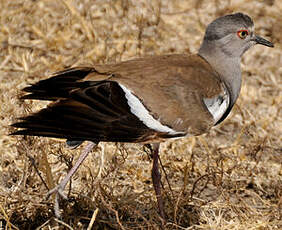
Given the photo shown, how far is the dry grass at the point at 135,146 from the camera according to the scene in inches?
140

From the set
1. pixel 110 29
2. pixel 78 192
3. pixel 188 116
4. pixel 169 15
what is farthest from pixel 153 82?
pixel 169 15

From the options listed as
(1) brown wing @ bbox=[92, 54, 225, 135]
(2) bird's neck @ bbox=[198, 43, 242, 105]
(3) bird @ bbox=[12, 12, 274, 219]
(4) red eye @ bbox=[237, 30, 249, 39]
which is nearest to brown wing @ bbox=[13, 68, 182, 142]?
(3) bird @ bbox=[12, 12, 274, 219]

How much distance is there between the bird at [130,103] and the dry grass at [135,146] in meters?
0.24

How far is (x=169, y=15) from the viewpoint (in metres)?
6.41

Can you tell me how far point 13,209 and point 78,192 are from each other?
1.38ft

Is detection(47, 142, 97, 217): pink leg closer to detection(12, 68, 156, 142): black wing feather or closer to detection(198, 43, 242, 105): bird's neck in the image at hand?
detection(12, 68, 156, 142): black wing feather

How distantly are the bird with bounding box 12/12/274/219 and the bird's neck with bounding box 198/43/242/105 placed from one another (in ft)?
0.45

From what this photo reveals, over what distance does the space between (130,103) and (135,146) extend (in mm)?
1194

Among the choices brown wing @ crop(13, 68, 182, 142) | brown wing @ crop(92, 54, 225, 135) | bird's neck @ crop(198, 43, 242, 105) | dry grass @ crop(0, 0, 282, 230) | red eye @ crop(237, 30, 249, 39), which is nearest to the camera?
brown wing @ crop(13, 68, 182, 142)

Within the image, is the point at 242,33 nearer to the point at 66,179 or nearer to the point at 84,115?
the point at 84,115

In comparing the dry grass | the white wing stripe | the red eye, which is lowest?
the dry grass

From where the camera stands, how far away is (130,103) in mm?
3238

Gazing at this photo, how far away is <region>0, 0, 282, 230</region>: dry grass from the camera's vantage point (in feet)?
11.7

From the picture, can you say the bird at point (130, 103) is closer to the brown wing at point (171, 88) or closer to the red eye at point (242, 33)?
the brown wing at point (171, 88)
